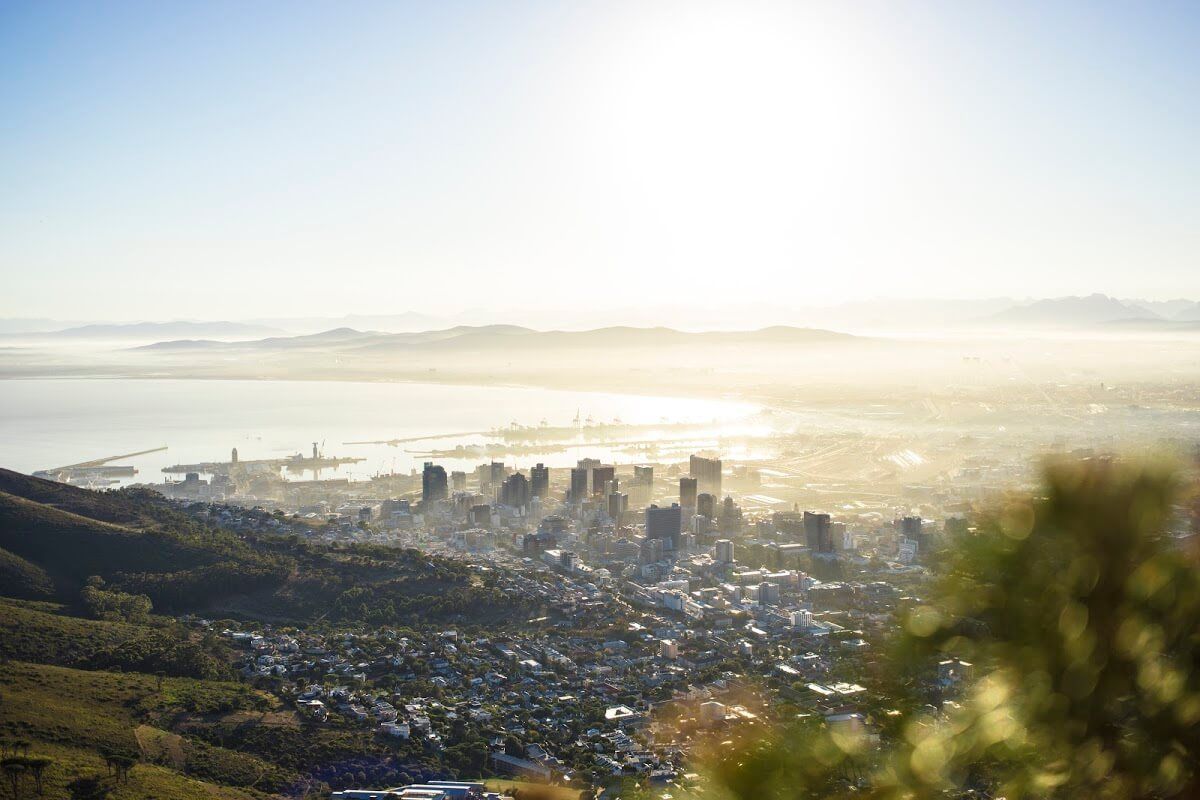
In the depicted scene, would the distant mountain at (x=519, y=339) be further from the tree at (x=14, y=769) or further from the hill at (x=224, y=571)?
the tree at (x=14, y=769)

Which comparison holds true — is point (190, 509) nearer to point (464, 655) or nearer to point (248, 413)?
point (464, 655)

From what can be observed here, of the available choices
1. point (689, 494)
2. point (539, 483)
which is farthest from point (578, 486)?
point (689, 494)

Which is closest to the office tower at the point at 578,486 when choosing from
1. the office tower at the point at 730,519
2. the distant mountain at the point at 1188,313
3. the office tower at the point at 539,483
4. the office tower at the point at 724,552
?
the office tower at the point at 539,483

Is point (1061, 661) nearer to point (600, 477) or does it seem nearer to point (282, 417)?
point (600, 477)

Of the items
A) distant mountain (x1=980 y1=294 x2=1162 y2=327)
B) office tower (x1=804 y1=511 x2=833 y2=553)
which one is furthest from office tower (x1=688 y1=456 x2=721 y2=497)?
distant mountain (x1=980 y1=294 x2=1162 y2=327)

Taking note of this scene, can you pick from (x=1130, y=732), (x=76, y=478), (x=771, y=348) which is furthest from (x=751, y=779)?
(x=771, y=348)
